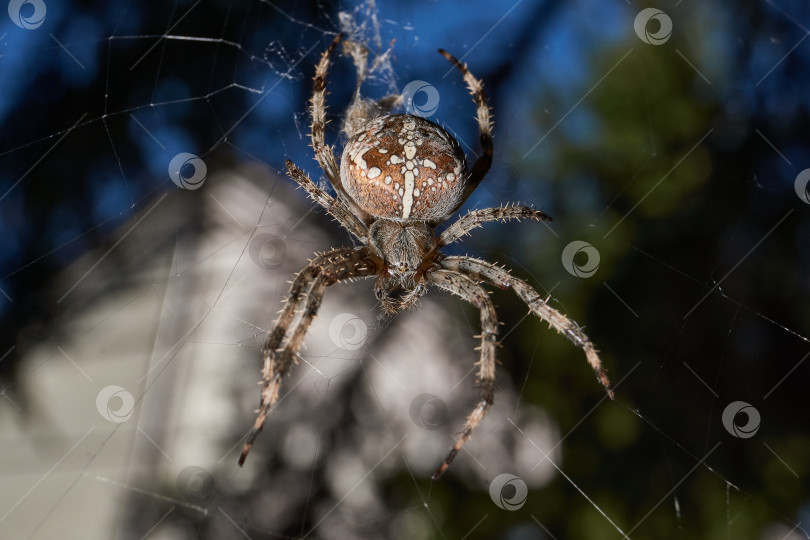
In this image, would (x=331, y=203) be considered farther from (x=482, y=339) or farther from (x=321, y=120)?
(x=482, y=339)

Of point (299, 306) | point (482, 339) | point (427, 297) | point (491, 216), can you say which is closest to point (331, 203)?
point (299, 306)

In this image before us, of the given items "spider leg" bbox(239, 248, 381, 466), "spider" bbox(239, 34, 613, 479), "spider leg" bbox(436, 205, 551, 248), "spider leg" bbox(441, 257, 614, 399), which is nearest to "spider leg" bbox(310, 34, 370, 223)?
"spider" bbox(239, 34, 613, 479)

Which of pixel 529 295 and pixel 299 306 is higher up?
pixel 529 295

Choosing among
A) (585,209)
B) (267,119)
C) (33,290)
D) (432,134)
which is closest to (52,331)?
(33,290)

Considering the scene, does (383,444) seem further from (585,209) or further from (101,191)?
(101,191)

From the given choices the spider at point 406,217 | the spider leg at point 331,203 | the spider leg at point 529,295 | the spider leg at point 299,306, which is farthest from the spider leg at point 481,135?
the spider leg at point 299,306

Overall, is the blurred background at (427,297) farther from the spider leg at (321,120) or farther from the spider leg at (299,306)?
the spider leg at (299,306)
